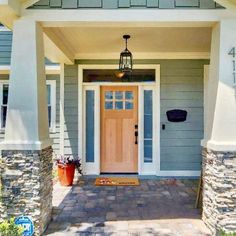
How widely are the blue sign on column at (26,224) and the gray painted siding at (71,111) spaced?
10.4ft

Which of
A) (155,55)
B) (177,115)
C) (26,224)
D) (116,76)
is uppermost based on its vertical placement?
(155,55)

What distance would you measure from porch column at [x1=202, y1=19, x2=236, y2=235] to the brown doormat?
2402 millimetres

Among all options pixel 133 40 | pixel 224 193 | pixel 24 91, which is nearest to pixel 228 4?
pixel 133 40

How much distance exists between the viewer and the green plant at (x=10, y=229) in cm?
333

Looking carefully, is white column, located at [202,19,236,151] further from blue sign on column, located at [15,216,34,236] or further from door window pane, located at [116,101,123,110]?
door window pane, located at [116,101,123,110]

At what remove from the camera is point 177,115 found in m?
6.64

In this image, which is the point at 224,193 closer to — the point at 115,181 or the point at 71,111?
the point at 115,181

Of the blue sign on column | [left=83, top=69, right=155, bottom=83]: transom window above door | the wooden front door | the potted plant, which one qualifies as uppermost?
[left=83, top=69, right=155, bottom=83]: transom window above door

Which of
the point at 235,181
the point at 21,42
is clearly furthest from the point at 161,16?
the point at 235,181

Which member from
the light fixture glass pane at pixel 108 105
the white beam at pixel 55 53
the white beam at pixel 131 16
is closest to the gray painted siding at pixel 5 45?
the white beam at pixel 55 53

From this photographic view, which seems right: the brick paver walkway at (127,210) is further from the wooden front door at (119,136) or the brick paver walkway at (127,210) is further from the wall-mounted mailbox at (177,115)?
the wall-mounted mailbox at (177,115)

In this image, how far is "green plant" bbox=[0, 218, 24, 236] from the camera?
10.9ft

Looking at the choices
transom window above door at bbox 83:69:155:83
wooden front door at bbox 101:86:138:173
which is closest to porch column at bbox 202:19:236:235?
transom window above door at bbox 83:69:155:83

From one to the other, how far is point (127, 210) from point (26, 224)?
154 centimetres
